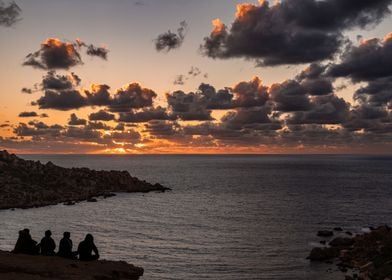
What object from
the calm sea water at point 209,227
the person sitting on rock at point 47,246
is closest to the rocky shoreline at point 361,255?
the calm sea water at point 209,227

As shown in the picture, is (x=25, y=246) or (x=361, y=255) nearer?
(x=25, y=246)

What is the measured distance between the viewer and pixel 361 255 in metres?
51.2

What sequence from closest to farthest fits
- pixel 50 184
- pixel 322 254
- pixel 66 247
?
pixel 66 247 → pixel 322 254 → pixel 50 184

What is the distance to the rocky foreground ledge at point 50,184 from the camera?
322ft

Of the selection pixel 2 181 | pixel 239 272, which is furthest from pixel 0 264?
pixel 2 181

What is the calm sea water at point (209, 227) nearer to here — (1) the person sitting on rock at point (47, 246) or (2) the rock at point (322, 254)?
(2) the rock at point (322, 254)

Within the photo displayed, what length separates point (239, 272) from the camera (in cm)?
4691

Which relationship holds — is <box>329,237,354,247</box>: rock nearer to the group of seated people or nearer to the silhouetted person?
the group of seated people

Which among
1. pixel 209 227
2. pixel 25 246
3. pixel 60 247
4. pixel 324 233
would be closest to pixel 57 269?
pixel 60 247

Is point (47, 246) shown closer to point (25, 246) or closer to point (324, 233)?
point (25, 246)

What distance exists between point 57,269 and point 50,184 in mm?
93656

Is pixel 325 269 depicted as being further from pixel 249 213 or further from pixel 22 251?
pixel 249 213

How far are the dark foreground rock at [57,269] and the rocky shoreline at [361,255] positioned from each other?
23310 mm

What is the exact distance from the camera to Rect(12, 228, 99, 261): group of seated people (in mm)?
28469
